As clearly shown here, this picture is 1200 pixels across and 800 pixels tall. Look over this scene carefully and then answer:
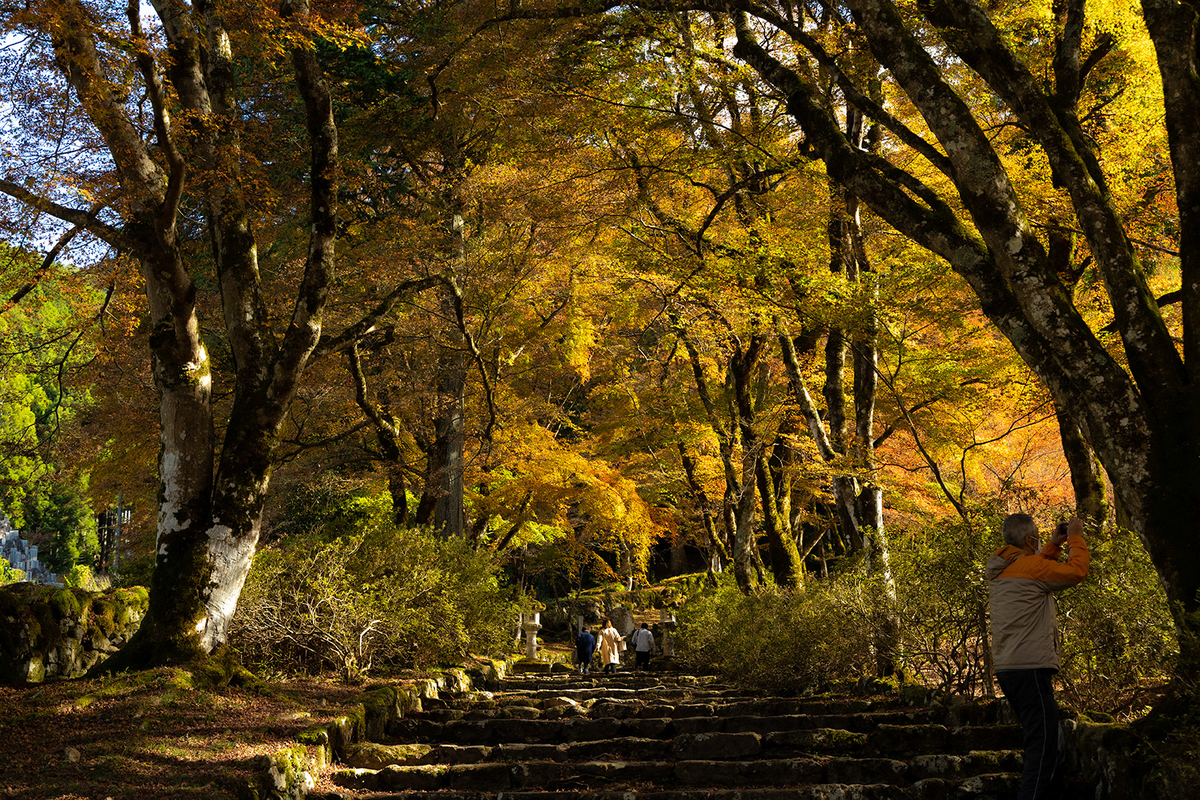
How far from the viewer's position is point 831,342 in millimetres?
10906

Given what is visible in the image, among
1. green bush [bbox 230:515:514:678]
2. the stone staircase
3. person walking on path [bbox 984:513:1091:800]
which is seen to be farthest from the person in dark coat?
person walking on path [bbox 984:513:1091:800]

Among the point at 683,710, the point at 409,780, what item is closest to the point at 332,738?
the point at 409,780

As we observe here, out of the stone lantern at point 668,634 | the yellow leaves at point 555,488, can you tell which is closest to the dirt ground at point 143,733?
the yellow leaves at point 555,488

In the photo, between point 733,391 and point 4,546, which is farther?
point 4,546

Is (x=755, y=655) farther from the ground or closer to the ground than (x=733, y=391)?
closer to the ground

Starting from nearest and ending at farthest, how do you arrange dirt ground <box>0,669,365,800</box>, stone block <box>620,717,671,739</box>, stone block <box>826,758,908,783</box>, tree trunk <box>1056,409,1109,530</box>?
dirt ground <box>0,669,365,800</box>
stone block <box>826,758,908,783</box>
stone block <box>620,717,671,739</box>
tree trunk <box>1056,409,1109,530</box>

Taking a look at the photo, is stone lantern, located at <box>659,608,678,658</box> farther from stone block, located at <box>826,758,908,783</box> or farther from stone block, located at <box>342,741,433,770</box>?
stone block, located at <box>826,758,908,783</box>

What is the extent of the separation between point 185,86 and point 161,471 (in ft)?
13.3

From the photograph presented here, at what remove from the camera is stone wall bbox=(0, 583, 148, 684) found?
7234 millimetres

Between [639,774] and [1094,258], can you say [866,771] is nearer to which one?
[639,774]

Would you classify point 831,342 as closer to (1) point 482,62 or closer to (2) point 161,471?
(1) point 482,62

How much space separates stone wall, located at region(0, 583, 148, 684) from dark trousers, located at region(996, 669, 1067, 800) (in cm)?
786

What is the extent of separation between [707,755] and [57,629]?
21.1ft

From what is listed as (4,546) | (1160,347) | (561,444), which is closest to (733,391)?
(561,444)
